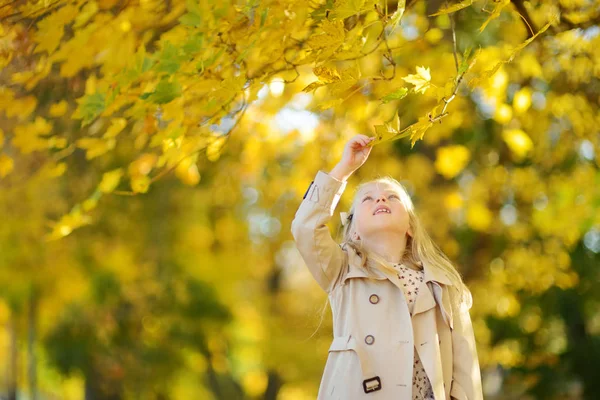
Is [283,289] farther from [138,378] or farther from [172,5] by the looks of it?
[172,5]

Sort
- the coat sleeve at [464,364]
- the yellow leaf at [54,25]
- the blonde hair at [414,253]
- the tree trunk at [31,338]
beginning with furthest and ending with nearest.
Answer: the tree trunk at [31,338]
the yellow leaf at [54,25]
the blonde hair at [414,253]
the coat sleeve at [464,364]

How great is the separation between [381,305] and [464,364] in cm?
34

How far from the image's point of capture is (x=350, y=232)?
2.99 m

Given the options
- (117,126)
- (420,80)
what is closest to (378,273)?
(420,80)

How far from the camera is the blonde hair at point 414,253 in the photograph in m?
2.81

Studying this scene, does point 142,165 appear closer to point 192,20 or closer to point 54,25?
point 54,25

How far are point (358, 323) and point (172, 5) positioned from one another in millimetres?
1677

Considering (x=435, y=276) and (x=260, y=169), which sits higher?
(x=435, y=276)

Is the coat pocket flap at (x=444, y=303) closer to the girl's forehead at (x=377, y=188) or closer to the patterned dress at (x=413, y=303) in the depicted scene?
the patterned dress at (x=413, y=303)

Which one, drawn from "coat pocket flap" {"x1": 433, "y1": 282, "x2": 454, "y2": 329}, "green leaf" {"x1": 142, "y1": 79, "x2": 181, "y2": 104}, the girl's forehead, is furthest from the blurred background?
"coat pocket flap" {"x1": 433, "y1": 282, "x2": 454, "y2": 329}

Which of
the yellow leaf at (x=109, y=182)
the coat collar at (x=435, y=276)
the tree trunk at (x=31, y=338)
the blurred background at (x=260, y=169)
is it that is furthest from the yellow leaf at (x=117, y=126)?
the tree trunk at (x=31, y=338)

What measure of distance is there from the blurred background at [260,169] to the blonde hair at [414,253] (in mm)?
361

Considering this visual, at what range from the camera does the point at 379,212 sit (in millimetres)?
2816

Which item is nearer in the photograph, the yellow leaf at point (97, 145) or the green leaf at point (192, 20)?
the green leaf at point (192, 20)
